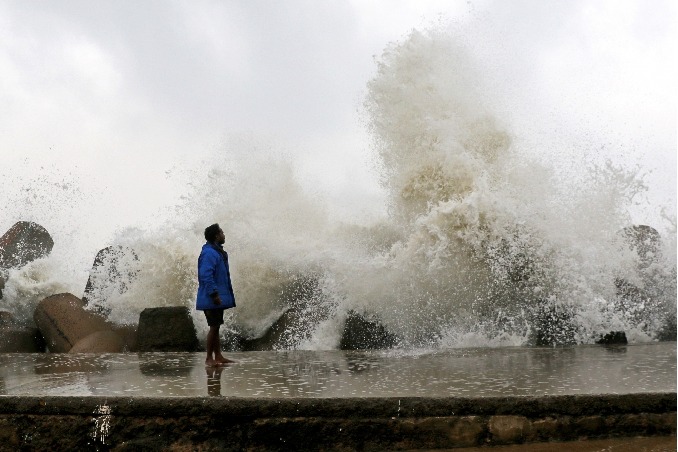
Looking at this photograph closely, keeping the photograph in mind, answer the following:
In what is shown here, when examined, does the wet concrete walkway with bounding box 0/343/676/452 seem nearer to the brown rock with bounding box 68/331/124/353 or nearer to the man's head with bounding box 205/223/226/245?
the man's head with bounding box 205/223/226/245

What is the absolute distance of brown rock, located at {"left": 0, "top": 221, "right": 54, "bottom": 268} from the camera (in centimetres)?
1180

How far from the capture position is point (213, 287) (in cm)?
532

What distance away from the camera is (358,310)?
771 cm

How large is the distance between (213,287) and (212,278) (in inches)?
2.7

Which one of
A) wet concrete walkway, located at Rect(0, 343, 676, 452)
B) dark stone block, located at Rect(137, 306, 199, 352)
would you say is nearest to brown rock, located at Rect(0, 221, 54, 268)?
dark stone block, located at Rect(137, 306, 199, 352)

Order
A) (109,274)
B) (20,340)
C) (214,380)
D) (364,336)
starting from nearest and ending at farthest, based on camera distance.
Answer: (214,380) → (364,336) → (20,340) → (109,274)

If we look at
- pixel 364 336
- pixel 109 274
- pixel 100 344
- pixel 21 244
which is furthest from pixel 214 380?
pixel 21 244

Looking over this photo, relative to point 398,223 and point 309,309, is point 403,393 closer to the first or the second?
point 309,309

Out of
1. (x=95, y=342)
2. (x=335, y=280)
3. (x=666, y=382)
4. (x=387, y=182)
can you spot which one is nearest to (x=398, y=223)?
(x=387, y=182)

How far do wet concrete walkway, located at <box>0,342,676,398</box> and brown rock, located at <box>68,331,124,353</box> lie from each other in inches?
49.0

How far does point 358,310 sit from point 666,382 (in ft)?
13.7

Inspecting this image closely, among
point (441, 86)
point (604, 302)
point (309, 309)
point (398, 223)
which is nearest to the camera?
point (604, 302)

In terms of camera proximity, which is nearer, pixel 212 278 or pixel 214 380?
pixel 214 380

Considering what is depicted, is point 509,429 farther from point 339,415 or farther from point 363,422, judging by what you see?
point 339,415
